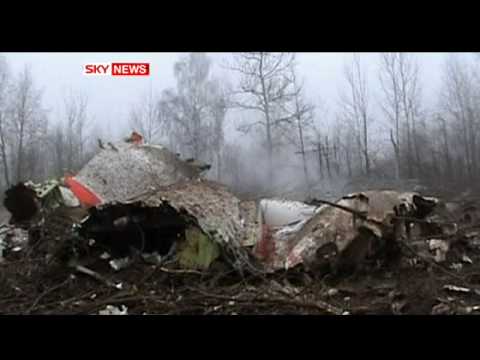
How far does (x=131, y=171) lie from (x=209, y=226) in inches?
71.0

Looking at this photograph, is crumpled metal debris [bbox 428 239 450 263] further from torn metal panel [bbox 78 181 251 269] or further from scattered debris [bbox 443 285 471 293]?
torn metal panel [bbox 78 181 251 269]

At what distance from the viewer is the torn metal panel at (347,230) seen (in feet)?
15.9

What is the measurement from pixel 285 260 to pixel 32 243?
2.86 m

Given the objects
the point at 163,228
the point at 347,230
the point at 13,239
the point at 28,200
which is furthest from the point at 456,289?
the point at 13,239

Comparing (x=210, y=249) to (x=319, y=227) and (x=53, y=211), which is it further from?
(x=53, y=211)

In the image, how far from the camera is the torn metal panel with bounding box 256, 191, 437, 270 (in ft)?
15.9

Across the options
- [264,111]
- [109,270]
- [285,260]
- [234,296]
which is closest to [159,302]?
[234,296]

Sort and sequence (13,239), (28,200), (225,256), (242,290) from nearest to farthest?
1. (242,290)
2. (225,256)
3. (28,200)
4. (13,239)

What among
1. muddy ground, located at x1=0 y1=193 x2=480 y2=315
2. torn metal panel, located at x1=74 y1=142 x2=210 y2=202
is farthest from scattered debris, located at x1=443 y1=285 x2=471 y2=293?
torn metal panel, located at x1=74 y1=142 x2=210 y2=202

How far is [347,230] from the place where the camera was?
494cm

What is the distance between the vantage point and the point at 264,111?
412 inches

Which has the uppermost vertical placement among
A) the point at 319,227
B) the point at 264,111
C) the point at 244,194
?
the point at 264,111

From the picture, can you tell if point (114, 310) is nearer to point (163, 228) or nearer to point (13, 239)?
point (163, 228)

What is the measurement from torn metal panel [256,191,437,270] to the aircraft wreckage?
1cm
